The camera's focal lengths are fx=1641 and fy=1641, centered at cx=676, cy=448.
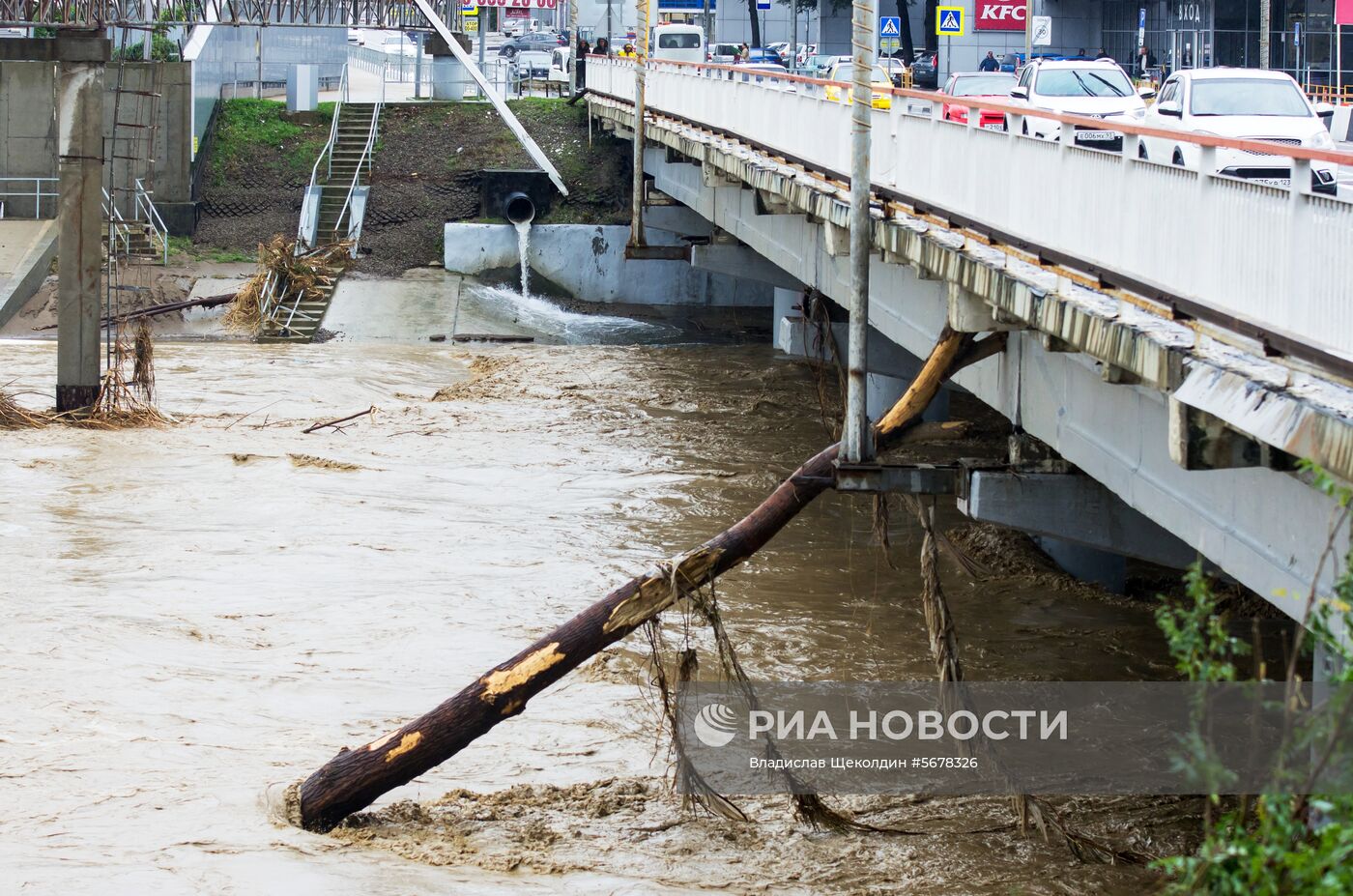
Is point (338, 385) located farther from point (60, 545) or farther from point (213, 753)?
point (213, 753)

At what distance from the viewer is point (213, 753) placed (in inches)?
398

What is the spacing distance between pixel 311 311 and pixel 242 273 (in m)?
2.78

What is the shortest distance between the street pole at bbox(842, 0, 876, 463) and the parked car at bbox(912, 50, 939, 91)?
43.7 meters

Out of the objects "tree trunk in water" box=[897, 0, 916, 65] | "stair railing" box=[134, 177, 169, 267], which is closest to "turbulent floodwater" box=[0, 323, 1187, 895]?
"stair railing" box=[134, 177, 169, 267]

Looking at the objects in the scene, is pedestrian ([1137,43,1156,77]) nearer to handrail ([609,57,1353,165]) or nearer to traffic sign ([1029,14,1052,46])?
traffic sign ([1029,14,1052,46])

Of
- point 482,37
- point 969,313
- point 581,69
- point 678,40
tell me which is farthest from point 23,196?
point 678,40

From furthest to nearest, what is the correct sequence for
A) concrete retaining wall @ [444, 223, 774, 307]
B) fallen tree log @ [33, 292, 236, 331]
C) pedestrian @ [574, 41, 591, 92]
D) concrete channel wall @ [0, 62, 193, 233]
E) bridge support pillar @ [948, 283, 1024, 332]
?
1. pedestrian @ [574, 41, 591, 92]
2. concrete retaining wall @ [444, 223, 774, 307]
3. concrete channel wall @ [0, 62, 193, 233]
4. fallen tree log @ [33, 292, 236, 331]
5. bridge support pillar @ [948, 283, 1024, 332]

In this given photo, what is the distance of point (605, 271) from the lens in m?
35.2

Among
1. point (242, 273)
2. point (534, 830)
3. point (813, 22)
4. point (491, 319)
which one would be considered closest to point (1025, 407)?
point (534, 830)

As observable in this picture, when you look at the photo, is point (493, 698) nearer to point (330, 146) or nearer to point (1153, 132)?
point (1153, 132)

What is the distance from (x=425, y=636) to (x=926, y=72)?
46.7 metres

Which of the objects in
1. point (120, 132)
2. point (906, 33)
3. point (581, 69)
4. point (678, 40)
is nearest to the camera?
point (120, 132)

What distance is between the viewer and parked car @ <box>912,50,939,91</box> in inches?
2148

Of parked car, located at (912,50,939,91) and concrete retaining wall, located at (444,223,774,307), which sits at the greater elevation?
parked car, located at (912,50,939,91)
